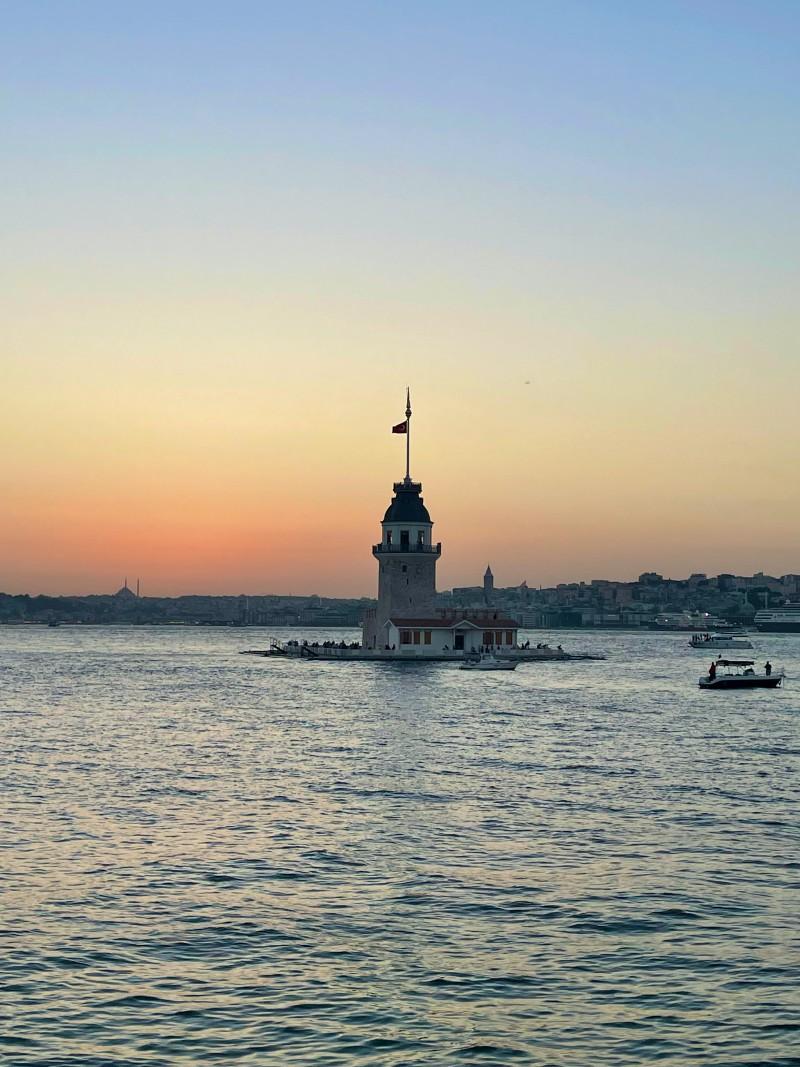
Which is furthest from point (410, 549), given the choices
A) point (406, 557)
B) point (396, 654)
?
point (396, 654)

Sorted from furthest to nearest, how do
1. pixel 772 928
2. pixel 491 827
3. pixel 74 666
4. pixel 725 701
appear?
pixel 74 666, pixel 725 701, pixel 491 827, pixel 772 928

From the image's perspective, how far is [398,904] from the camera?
22.9 m

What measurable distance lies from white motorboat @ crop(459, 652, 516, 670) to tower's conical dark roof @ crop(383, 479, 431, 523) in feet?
41.6

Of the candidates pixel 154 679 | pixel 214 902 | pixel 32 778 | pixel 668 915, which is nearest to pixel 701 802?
pixel 668 915

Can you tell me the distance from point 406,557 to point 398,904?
90.5m

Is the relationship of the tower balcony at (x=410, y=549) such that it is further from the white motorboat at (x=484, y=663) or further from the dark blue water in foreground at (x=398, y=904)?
the dark blue water in foreground at (x=398, y=904)

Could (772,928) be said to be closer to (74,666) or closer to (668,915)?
(668,915)

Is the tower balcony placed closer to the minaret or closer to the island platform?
the minaret

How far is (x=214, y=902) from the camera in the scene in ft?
75.4

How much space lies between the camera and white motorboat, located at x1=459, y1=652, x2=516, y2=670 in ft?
365

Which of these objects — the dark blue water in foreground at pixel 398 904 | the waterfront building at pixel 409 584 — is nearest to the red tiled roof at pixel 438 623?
the waterfront building at pixel 409 584

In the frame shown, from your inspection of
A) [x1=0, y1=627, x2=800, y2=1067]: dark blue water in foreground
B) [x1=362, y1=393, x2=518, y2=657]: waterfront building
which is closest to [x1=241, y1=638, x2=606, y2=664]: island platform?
[x1=362, y1=393, x2=518, y2=657]: waterfront building

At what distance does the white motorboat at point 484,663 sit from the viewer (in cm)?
11131

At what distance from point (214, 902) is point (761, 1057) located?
10.4 meters
